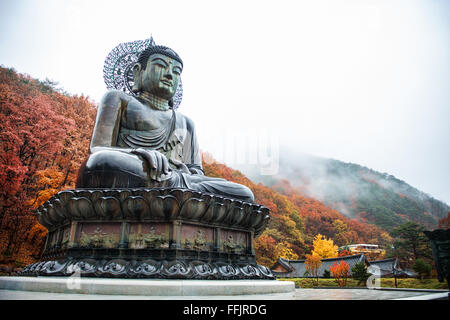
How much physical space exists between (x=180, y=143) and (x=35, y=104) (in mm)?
12216

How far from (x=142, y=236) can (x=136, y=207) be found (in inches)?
13.5

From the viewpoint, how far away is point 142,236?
364 cm

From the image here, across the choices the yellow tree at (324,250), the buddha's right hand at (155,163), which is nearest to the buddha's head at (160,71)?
the buddha's right hand at (155,163)

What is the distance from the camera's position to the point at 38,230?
474 inches

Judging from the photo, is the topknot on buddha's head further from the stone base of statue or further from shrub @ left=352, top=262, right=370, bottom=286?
shrub @ left=352, top=262, right=370, bottom=286

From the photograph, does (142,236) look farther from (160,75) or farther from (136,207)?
(160,75)

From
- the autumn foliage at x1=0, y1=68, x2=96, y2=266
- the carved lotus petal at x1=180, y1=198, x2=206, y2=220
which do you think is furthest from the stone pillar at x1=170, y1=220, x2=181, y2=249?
the autumn foliage at x1=0, y1=68, x2=96, y2=266

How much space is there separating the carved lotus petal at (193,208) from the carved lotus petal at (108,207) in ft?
2.48

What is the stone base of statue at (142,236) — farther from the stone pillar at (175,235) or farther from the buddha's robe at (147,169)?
the buddha's robe at (147,169)

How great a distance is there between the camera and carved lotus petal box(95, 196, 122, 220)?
3623 mm

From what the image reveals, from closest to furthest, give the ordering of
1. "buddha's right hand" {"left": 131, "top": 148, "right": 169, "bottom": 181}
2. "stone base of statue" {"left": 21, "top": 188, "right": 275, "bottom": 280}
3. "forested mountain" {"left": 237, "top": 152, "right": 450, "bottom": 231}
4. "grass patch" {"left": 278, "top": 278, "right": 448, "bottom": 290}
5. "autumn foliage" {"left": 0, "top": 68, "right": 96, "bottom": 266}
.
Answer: "stone base of statue" {"left": 21, "top": 188, "right": 275, "bottom": 280}
"buddha's right hand" {"left": 131, "top": 148, "right": 169, "bottom": 181}
"autumn foliage" {"left": 0, "top": 68, "right": 96, "bottom": 266}
"grass patch" {"left": 278, "top": 278, "right": 448, "bottom": 290}
"forested mountain" {"left": 237, "top": 152, "right": 450, "bottom": 231}

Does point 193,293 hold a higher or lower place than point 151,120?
lower
